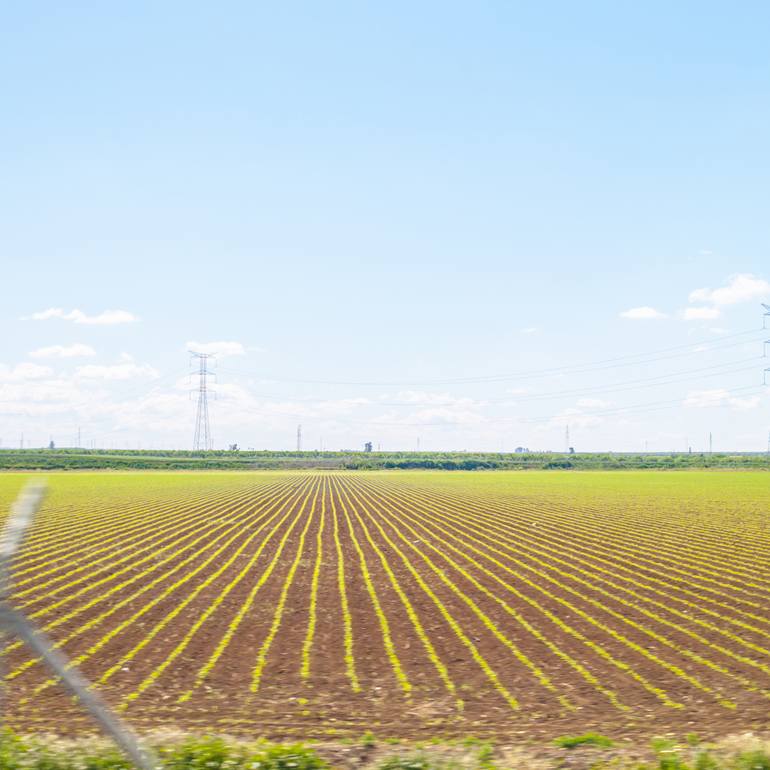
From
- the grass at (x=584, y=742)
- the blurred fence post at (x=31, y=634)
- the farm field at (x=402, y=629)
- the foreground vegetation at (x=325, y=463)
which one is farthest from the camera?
the foreground vegetation at (x=325, y=463)

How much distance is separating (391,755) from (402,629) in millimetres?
6661

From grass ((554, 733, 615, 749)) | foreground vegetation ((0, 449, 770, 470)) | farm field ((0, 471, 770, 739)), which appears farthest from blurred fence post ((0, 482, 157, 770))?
foreground vegetation ((0, 449, 770, 470))

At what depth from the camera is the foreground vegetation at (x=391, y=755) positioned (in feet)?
22.2

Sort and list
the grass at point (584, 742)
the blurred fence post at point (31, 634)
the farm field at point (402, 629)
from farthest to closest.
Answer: the farm field at point (402, 629) → the grass at point (584, 742) → the blurred fence post at point (31, 634)

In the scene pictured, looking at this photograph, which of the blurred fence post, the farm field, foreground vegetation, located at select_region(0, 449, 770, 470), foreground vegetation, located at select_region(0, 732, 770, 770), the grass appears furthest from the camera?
foreground vegetation, located at select_region(0, 449, 770, 470)

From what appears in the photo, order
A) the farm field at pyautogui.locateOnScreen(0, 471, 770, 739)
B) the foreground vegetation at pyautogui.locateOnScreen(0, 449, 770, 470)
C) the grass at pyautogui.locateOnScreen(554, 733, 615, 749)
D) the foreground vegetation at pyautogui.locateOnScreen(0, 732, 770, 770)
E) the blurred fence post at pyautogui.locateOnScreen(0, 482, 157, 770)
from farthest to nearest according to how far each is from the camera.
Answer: the foreground vegetation at pyautogui.locateOnScreen(0, 449, 770, 470) → the farm field at pyautogui.locateOnScreen(0, 471, 770, 739) → the grass at pyautogui.locateOnScreen(554, 733, 615, 749) → the foreground vegetation at pyautogui.locateOnScreen(0, 732, 770, 770) → the blurred fence post at pyautogui.locateOnScreen(0, 482, 157, 770)

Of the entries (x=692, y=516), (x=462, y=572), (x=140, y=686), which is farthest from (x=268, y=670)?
(x=692, y=516)

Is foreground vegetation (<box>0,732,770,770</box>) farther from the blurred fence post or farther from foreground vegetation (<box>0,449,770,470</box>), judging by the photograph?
foreground vegetation (<box>0,449,770,470</box>)

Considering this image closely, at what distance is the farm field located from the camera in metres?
9.49

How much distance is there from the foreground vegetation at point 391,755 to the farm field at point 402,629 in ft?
2.77

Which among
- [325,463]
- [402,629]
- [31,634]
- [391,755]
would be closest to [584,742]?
[391,755]

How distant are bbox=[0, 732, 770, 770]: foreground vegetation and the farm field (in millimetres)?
845

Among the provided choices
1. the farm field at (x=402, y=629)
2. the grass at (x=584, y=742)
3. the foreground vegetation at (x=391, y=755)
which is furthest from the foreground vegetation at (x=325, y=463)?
the grass at (x=584, y=742)

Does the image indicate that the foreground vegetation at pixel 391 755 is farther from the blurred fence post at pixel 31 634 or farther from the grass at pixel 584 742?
the blurred fence post at pixel 31 634
